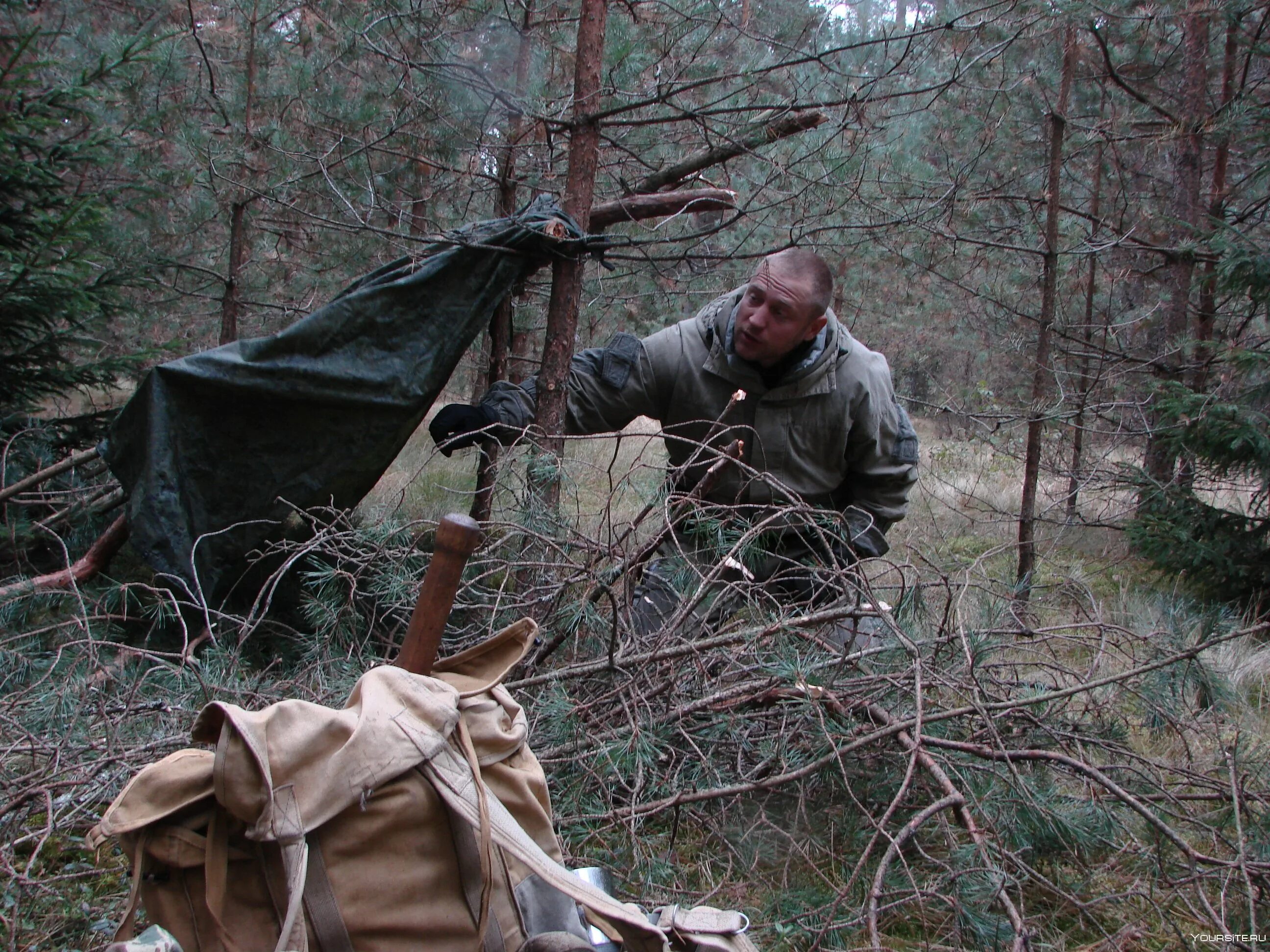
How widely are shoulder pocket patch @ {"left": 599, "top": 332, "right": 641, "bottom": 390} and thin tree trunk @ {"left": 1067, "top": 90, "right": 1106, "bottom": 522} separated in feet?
8.32

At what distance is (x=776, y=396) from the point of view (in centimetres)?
380

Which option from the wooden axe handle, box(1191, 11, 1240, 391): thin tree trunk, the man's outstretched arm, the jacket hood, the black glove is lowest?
the wooden axe handle

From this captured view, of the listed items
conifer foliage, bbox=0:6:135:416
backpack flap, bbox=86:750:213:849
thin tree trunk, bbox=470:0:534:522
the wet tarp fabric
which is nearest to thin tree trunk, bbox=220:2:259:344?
conifer foliage, bbox=0:6:135:416

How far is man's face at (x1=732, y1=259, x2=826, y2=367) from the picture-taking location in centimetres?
355

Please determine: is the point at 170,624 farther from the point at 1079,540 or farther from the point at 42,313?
the point at 1079,540

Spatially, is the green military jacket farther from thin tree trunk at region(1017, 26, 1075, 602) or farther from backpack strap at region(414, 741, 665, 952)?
backpack strap at region(414, 741, 665, 952)

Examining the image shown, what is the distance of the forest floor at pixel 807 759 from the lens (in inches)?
81.7

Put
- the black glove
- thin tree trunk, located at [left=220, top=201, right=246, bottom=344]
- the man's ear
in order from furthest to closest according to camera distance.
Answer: thin tree trunk, located at [left=220, top=201, right=246, bottom=344] → the man's ear → the black glove

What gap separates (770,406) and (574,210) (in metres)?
1.21

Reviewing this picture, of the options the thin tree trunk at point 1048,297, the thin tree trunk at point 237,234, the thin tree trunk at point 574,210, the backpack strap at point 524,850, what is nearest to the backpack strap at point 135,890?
the backpack strap at point 524,850

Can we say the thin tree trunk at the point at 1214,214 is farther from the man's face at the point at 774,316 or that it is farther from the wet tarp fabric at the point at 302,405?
the wet tarp fabric at the point at 302,405

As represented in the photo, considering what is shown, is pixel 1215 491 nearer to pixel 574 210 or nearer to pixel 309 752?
pixel 574 210

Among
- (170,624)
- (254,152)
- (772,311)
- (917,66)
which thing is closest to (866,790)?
(772,311)

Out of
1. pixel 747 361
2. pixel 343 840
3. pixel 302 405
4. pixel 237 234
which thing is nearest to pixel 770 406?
pixel 747 361
